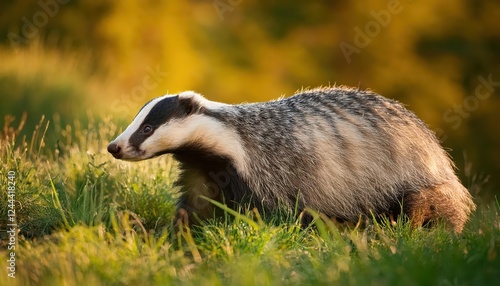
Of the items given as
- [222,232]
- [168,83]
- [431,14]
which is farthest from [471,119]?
[222,232]

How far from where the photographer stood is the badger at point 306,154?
4734mm

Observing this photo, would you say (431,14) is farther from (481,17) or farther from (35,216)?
(35,216)

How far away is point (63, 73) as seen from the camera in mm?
9023

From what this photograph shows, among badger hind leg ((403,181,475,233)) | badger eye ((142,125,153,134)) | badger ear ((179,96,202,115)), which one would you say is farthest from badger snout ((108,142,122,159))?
badger hind leg ((403,181,475,233))

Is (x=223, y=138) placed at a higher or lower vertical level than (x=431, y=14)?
lower

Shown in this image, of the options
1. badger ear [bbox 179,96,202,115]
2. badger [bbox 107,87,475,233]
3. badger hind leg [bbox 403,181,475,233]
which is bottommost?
badger hind leg [bbox 403,181,475,233]

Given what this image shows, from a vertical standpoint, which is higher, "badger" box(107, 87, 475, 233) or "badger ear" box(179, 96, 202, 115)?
"badger ear" box(179, 96, 202, 115)

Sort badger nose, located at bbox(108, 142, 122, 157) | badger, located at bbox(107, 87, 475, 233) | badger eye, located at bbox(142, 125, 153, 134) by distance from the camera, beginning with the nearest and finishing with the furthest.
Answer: badger nose, located at bbox(108, 142, 122, 157)
badger eye, located at bbox(142, 125, 153, 134)
badger, located at bbox(107, 87, 475, 233)

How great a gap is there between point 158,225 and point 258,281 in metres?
2.26

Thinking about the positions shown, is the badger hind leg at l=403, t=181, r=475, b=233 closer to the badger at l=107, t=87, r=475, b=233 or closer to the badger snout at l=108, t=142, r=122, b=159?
the badger at l=107, t=87, r=475, b=233

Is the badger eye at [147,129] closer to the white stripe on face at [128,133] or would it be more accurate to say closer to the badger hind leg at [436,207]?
the white stripe on face at [128,133]

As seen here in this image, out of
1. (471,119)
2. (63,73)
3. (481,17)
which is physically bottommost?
(471,119)

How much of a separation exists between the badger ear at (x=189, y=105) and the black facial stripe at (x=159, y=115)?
0.07ft

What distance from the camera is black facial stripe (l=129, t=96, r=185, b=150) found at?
455 centimetres
